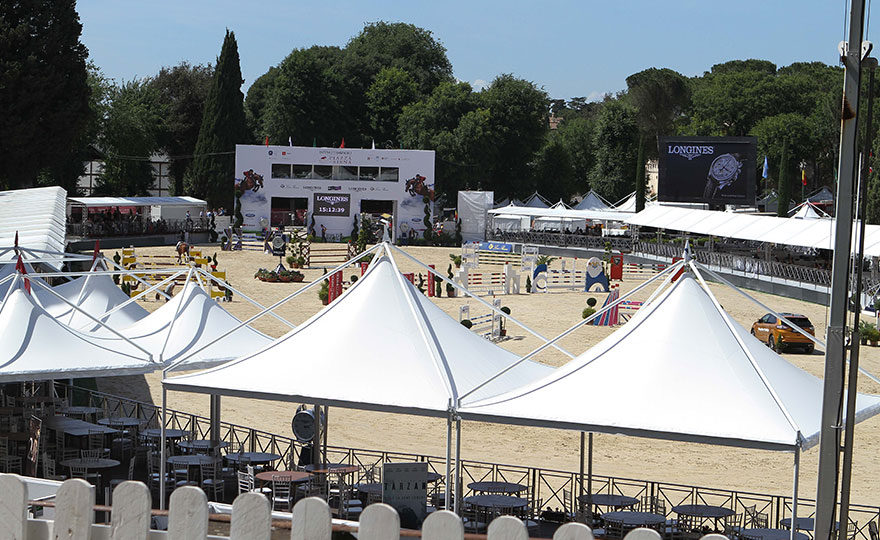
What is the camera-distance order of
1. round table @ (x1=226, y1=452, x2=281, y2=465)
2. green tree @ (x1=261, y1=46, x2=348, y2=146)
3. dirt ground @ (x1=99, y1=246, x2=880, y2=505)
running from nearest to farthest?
round table @ (x1=226, y1=452, x2=281, y2=465) → dirt ground @ (x1=99, y1=246, x2=880, y2=505) → green tree @ (x1=261, y1=46, x2=348, y2=146)

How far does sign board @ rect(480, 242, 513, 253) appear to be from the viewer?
5547 cm

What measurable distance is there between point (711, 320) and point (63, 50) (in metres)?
48.1

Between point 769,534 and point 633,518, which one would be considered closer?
point 769,534

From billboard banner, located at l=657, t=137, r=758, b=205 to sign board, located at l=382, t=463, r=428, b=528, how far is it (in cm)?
4774

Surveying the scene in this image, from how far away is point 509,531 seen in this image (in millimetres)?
4223

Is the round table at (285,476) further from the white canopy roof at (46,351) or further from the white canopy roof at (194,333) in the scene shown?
the white canopy roof at (46,351)

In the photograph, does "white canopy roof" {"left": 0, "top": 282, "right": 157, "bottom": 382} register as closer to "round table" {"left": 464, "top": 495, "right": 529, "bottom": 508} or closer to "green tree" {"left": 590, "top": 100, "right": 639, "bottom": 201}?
"round table" {"left": 464, "top": 495, "right": 529, "bottom": 508}

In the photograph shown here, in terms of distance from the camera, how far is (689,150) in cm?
5703

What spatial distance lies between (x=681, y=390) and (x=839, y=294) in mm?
4889

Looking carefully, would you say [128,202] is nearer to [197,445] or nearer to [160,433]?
[160,433]

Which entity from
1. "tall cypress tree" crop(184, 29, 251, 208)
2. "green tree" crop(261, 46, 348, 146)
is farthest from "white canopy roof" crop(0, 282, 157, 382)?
"green tree" crop(261, 46, 348, 146)

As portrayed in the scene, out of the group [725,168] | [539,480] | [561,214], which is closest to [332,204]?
[561,214]

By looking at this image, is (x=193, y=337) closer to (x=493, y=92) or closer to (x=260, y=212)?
(x=260, y=212)

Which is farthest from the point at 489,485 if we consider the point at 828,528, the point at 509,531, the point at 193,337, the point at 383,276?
the point at 509,531
